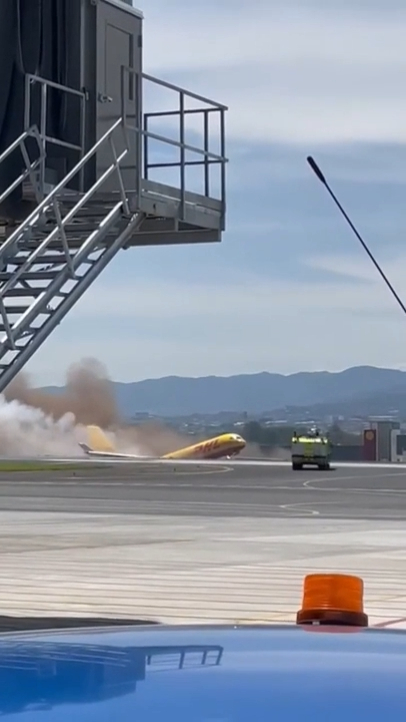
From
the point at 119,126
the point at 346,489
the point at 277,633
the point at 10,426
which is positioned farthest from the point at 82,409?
the point at 277,633

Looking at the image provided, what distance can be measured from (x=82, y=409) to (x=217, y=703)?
441 feet

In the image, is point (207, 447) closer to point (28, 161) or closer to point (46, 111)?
point (46, 111)

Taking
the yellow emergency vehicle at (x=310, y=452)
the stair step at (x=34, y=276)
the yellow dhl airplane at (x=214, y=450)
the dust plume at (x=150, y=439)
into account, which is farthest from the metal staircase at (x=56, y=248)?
the dust plume at (x=150, y=439)

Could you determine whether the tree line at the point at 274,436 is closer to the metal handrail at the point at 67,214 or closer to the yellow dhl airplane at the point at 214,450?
the yellow dhl airplane at the point at 214,450

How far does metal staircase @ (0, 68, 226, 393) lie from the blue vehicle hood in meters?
11.6

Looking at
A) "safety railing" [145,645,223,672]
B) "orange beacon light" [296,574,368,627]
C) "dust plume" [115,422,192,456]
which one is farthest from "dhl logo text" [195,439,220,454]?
"safety railing" [145,645,223,672]

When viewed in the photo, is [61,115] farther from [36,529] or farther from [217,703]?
[217,703]

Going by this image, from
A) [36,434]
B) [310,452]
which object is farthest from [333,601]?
[36,434]

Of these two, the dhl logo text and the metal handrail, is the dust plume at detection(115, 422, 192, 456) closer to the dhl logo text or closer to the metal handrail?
the dhl logo text

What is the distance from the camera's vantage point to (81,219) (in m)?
17.3

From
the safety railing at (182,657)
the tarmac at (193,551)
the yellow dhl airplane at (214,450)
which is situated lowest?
the tarmac at (193,551)

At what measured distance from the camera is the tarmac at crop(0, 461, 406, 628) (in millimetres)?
14039

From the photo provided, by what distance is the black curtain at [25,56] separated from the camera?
1623 centimetres

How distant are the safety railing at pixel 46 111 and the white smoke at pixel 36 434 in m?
108
